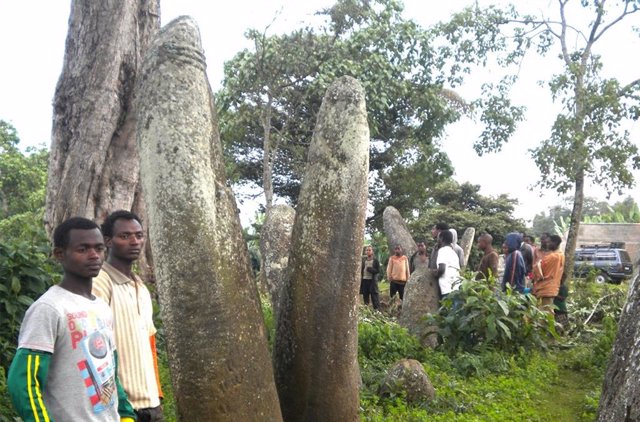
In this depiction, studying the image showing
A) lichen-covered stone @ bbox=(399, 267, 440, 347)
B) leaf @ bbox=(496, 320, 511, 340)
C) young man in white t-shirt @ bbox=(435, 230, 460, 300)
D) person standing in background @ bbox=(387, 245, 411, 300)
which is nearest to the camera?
leaf @ bbox=(496, 320, 511, 340)

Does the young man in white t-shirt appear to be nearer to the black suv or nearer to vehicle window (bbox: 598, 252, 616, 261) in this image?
the black suv

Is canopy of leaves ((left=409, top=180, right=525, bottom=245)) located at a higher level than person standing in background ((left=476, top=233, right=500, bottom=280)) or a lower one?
higher

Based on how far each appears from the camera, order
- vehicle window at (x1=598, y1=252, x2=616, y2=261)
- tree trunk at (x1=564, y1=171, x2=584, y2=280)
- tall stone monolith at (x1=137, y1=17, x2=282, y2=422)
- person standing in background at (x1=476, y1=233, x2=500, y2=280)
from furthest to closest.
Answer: vehicle window at (x1=598, y1=252, x2=616, y2=261) → tree trunk at (x1=564, y1=171, x2=584, y2=280) → person standing in background at (x1=476, y1=233, x2=500, y2=280) → tall stone monolith at (x1=137, y1=17, x2=282, y2=422)

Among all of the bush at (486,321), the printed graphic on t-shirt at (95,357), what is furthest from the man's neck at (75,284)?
the bush at (486,321)

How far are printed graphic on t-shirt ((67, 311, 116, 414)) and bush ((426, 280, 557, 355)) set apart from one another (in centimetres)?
617

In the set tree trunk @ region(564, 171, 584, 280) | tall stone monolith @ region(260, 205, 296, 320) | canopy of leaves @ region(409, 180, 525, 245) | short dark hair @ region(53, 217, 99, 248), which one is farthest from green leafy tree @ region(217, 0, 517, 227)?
short dark hair @ region(53, 217, 99, 248)

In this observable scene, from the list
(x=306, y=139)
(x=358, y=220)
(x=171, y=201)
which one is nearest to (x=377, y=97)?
(x=306, y=139)

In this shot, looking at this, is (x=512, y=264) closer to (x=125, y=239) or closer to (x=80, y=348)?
(x=125, y=239)

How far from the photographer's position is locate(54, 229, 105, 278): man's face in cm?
279

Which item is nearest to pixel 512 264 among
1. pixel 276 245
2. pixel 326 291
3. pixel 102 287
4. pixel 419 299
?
pixel 419 299

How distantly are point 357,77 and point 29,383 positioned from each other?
13.7 m

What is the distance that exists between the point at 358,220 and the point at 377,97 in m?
11.4

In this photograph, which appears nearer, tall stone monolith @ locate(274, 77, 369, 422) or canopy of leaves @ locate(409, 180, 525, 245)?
tall stone monolith @ locate(274, 77, 369, 422)

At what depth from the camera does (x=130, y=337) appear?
331 centimetres
